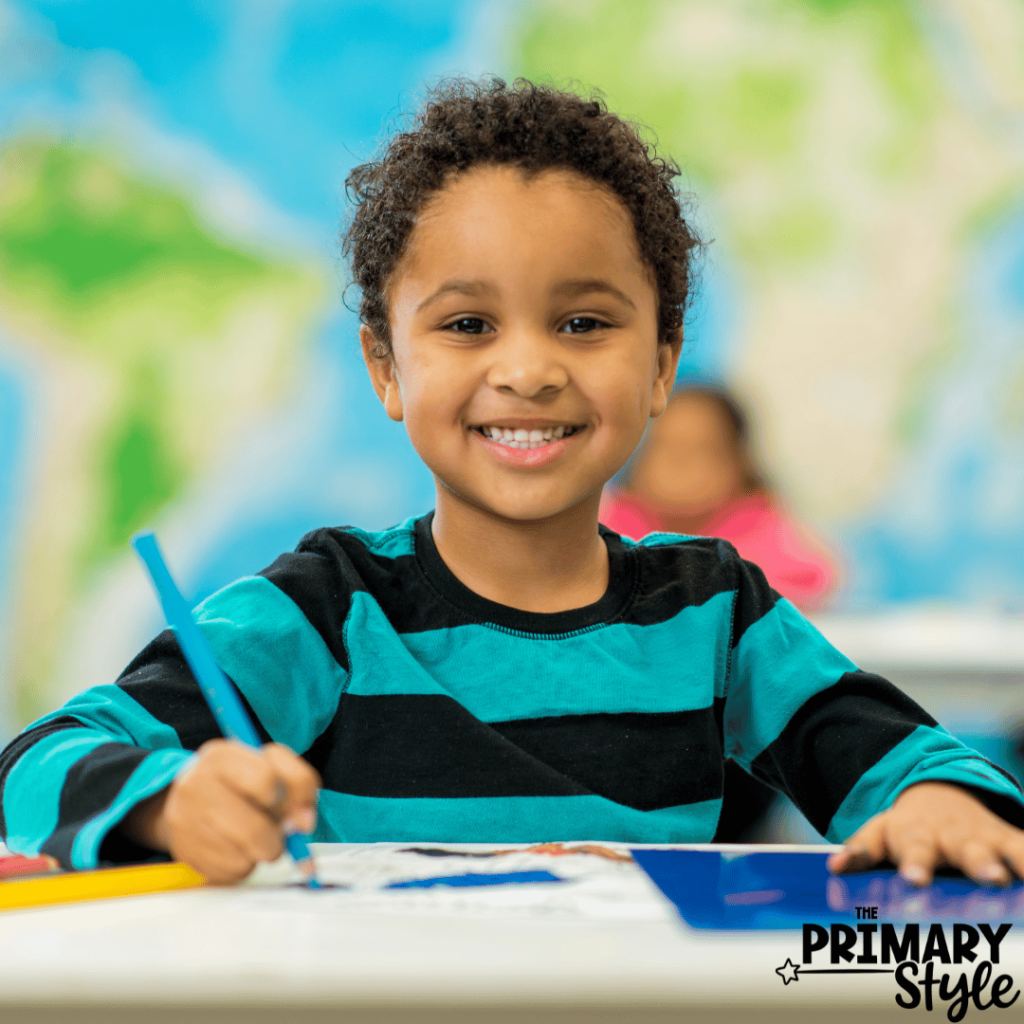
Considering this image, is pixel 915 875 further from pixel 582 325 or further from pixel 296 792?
pixel 582 325

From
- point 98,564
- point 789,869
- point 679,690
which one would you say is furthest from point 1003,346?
point 789,869

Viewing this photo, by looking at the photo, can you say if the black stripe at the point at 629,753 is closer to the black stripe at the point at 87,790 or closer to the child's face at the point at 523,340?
the child's face at the point at 523,340

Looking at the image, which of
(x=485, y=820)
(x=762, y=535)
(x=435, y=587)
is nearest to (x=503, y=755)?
(x=485, y=820)

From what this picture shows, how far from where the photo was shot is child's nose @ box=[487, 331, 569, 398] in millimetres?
843

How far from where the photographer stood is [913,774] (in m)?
0.73

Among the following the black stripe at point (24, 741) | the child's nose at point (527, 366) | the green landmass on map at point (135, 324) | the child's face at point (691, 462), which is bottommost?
the black stripe at point (24, 741)

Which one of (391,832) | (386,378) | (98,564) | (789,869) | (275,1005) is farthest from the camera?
(98,564)

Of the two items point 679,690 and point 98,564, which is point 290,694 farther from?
Result: point 98,564

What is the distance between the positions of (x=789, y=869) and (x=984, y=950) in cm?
17

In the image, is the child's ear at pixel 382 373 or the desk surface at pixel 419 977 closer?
the desk surface at pixel 419 977

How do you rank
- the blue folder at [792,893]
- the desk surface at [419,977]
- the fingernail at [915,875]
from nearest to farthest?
the desk surface at [419,977]
the blue folder at [792,893]
the fingernail at [915,875]

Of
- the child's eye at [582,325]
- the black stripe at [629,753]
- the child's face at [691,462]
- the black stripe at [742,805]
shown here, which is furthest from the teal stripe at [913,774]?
the child's face at [691,462]

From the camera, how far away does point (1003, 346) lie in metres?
3.52

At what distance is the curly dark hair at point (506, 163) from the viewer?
0.93m
